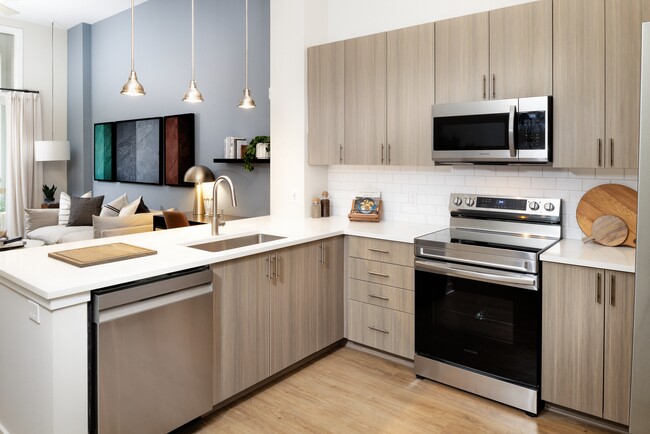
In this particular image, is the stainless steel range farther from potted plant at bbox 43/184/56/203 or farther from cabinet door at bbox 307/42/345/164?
→ potted plant at bbox 43/184/56/203

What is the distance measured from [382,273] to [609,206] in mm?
1412

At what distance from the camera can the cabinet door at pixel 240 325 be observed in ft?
8.48

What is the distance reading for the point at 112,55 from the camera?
7.02 meters

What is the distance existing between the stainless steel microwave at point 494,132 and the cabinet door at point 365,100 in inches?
20.0

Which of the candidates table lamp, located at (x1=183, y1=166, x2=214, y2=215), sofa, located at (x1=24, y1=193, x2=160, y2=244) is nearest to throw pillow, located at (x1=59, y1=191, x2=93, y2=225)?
sofa, located at (x1=24, y1=193, x2=160, y2=244)

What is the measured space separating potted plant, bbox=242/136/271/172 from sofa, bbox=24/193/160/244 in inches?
44.1

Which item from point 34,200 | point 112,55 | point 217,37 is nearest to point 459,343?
point 217,37

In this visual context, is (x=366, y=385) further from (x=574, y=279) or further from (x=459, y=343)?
(x=574, y=279)

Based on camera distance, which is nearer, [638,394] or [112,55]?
[638,394]

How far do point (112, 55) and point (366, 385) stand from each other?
244 inches

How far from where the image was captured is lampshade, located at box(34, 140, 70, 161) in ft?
23.4

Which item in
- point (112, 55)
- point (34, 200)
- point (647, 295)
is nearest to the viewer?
point (647, 295)

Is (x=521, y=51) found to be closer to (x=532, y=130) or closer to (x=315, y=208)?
(x=532, y=130)

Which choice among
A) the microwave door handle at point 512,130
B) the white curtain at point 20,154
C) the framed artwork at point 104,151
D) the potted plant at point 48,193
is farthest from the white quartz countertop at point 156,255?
the white curtain at point 20,154
